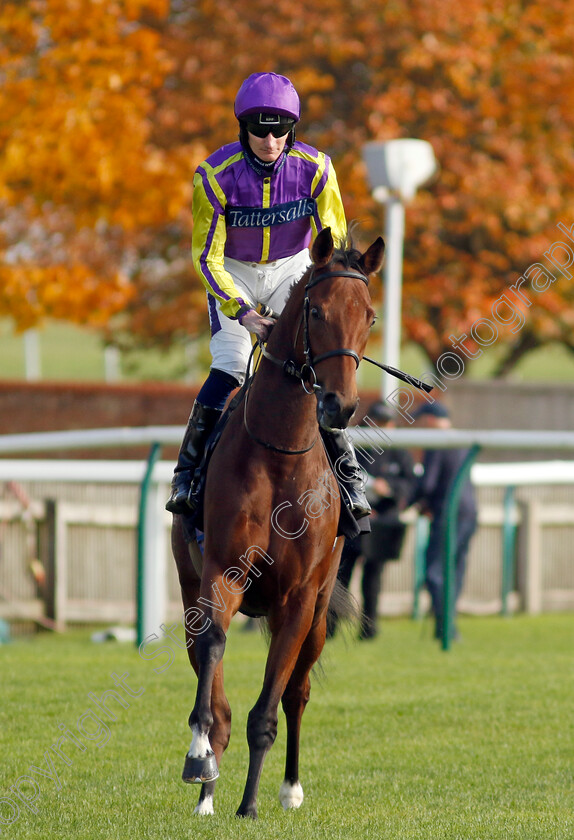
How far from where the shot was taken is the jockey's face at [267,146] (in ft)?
15.5

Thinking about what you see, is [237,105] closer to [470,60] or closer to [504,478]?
[504,478]

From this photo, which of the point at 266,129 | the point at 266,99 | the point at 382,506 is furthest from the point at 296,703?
the point at 382,506

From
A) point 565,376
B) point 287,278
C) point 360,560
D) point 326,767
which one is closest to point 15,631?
point 360,560

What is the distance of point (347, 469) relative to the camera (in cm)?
500

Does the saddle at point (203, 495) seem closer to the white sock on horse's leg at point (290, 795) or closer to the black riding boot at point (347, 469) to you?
the black riding boot at point (347, 469)

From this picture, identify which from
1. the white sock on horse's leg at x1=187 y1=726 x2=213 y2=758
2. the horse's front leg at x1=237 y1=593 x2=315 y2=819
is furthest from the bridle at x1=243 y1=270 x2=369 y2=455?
the white sock on horse's leg at x1=187 y1=726 x2=213 y2=758

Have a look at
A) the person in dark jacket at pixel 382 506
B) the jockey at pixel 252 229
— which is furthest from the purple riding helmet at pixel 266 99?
the person in dark jacket at pixel 382 506

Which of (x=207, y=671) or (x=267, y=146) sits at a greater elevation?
(x=267, y=146)

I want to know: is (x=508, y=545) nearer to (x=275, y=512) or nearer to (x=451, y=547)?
(x=451, y=547)

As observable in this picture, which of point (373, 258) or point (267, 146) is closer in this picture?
point (373, 258)

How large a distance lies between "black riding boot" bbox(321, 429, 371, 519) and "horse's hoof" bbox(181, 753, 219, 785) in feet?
4.19

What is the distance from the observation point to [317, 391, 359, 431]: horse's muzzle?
396cm

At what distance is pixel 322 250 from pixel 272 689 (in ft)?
5.41

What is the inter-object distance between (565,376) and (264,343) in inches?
1778
